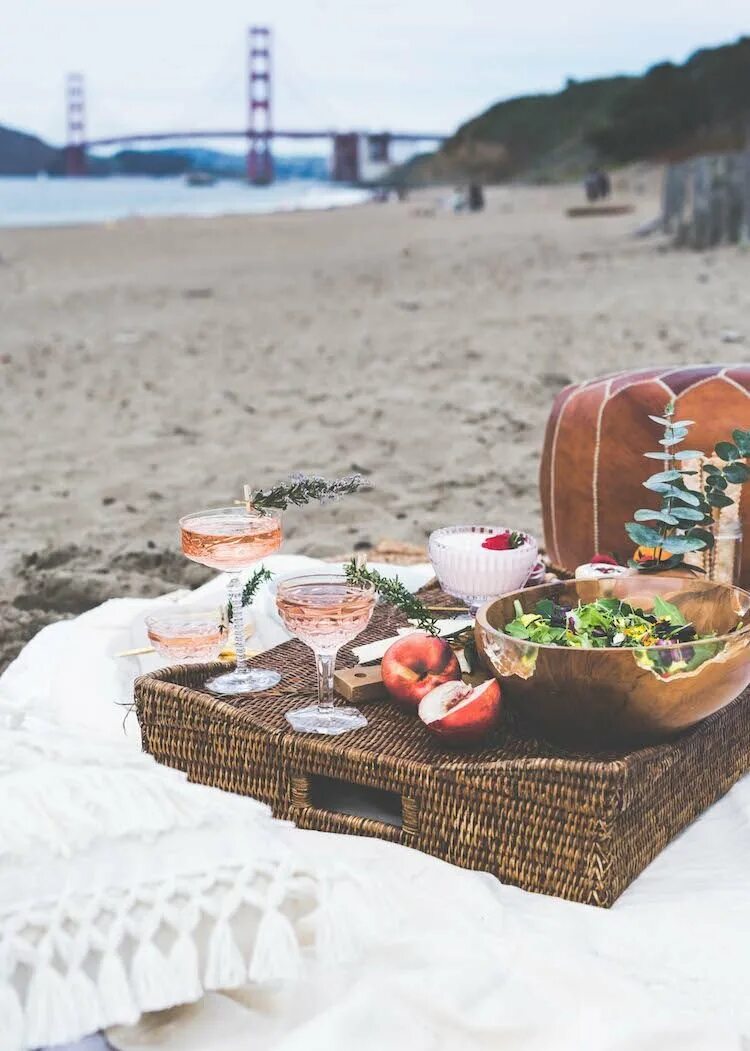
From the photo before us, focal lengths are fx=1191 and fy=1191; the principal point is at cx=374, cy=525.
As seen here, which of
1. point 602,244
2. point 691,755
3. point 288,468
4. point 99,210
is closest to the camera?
point 691,755

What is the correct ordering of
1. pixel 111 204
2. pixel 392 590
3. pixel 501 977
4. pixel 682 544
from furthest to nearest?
pixel 111 204 < pixel 682 544 < pixel 392 590 < pixel 501 977

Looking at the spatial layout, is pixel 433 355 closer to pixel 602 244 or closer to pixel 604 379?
pixel 604 379

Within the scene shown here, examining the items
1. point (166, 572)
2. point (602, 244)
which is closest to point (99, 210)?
point (602, 244)

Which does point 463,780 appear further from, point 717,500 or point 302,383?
point 302,383

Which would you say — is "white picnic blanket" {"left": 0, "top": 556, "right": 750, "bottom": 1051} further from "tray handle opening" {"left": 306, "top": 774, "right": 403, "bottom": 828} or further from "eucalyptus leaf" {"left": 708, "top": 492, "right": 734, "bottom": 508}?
"eucalyptus leaf" {"left": 708, "top": 492, "right": 734, "bottom": 508}

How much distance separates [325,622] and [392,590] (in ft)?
0.66

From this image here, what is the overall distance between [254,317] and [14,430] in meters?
4.56

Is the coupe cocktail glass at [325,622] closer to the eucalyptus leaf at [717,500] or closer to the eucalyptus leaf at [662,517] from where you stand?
the eucalyptus leaf at [662,517]

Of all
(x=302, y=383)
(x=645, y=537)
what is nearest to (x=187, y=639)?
(x=645, y=537)

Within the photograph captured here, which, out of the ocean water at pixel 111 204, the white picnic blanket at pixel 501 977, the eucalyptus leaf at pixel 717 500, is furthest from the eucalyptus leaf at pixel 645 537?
the ocean water at pixel 111 204

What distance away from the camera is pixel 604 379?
2648 mm

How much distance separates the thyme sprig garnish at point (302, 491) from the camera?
1.79m

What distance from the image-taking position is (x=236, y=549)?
69.7 inches

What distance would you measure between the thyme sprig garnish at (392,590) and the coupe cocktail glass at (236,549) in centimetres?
14
